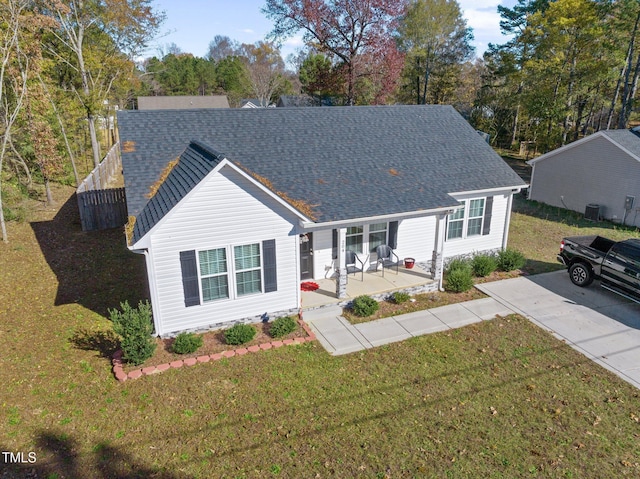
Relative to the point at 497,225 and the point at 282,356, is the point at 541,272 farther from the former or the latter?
the point at 282,356

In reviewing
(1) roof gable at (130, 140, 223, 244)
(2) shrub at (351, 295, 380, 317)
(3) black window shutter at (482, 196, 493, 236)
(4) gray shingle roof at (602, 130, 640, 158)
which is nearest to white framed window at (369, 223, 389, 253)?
(2) shrub at (351, 295, 380, 317)

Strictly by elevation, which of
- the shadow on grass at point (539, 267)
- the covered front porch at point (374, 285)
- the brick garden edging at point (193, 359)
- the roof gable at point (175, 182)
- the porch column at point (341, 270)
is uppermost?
the roof gable at point (175, 182)

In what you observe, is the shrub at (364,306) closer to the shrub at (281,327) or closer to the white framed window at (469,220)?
the shrub at (281,327)

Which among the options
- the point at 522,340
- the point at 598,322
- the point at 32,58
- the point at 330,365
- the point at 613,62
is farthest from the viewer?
the point at 613,62

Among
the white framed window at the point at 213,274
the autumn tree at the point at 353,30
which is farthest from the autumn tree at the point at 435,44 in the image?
the white framed window at the point at 213,274

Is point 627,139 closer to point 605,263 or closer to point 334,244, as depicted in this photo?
point 605,263

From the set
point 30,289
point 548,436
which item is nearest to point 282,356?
point 548,436

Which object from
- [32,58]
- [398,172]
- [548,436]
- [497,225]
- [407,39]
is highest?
[407,39]
